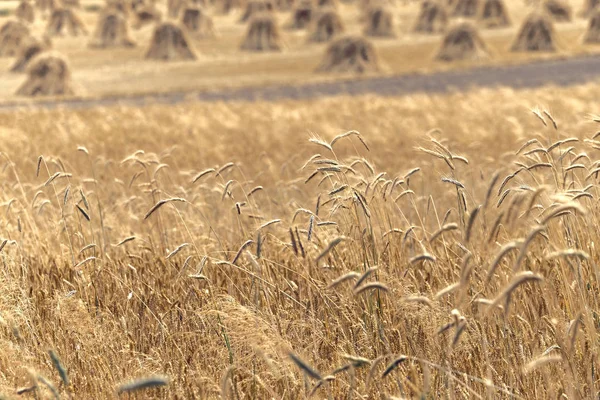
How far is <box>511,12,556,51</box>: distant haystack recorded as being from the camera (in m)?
31.6

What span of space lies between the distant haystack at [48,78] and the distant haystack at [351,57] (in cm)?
825

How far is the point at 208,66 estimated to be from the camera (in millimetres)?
31766

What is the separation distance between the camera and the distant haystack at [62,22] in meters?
44.4

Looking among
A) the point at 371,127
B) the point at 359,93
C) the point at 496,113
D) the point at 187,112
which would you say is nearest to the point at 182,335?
the point at 371,127

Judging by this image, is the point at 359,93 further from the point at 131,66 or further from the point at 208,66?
the point at 131,66

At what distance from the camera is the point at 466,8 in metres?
46.5

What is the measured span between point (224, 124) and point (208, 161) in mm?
3066

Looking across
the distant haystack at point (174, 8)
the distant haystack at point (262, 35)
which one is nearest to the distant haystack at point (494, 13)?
the distant haystack at point (262, 35)

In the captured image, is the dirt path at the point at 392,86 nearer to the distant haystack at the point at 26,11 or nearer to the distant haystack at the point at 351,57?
the distant haystack at the point at 351,57

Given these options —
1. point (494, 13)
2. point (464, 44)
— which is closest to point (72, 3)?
point (494, 13)

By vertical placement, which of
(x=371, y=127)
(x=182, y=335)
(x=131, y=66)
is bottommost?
(x=131, y=66)

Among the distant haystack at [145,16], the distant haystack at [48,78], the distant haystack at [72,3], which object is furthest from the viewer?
the distant haystack at [72,3]

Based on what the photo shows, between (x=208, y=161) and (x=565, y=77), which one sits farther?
(x=565, y=77)

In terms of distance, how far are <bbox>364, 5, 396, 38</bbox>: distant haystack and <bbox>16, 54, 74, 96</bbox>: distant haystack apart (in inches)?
659
